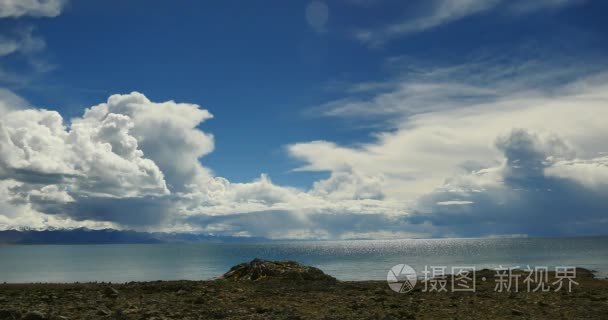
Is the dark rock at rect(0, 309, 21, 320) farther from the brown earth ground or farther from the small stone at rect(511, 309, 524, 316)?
the small stone at rect(511, 309, 524, 316)

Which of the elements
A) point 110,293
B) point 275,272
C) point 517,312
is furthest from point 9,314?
point 275,272

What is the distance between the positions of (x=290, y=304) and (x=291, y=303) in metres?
0.40

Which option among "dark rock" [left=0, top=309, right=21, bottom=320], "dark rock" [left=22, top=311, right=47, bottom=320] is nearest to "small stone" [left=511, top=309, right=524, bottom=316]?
"dark rock" [left=22, top=311, right=47, bottom=320]

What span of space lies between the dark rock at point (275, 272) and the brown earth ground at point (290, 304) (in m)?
8.00

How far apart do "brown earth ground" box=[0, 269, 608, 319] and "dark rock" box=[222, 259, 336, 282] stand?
8004mm

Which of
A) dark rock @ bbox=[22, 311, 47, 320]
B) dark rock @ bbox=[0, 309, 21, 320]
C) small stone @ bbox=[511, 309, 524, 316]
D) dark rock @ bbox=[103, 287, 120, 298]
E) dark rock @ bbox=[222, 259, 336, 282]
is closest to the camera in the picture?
dark rock @ bbox=[22, 311, 47, 320]

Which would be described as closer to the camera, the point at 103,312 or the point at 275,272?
the point at 103,312

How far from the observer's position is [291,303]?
25766 mm

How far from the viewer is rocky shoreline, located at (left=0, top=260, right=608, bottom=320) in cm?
2116

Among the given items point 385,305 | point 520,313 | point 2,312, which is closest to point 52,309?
point 2,312

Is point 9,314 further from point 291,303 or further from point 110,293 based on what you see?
point 291,303

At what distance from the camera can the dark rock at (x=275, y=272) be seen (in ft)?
132

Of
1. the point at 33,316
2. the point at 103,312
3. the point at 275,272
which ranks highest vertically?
the point at 33,316

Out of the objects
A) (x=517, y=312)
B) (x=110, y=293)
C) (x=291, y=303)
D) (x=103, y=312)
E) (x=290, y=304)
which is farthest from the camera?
(x=110, y=293)
